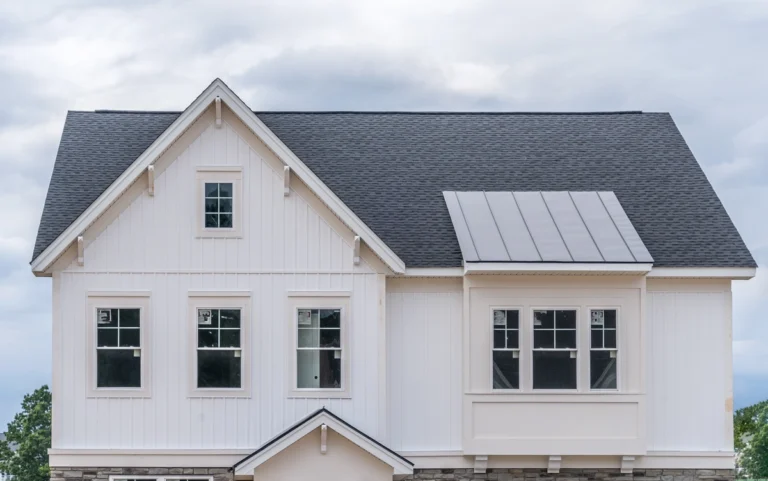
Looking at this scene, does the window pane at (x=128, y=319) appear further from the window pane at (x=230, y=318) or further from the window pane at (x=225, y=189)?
the window pane at (x=225, y=189)

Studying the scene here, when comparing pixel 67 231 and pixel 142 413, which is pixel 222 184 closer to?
pixel 67 231

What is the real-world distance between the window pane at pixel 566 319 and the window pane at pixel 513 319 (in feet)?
2.50

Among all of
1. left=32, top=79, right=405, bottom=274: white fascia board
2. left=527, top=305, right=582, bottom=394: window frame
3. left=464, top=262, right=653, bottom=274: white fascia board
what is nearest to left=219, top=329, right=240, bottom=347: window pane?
left=32, top=79, right=405, bottom=274: white fascia board

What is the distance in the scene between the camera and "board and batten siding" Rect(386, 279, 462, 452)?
1808 centimetres

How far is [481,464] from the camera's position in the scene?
17906mm

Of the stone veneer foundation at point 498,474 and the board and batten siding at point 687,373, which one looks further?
the board and batten siding at point 687,373

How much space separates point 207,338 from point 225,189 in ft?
9.31

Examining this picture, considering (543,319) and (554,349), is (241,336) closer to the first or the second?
(543,319)

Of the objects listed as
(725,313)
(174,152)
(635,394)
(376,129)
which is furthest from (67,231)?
(725,313)

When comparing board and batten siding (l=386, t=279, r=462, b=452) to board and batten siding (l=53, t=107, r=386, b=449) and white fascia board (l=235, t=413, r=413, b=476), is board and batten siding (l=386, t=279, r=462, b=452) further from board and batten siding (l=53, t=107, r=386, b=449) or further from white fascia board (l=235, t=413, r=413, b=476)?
white fascia board (l=235, t=413, r=413, b=476)

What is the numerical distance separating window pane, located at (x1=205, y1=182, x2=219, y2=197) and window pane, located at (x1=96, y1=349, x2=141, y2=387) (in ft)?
10.8

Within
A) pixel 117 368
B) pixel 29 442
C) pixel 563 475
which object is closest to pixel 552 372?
pixel 563 475

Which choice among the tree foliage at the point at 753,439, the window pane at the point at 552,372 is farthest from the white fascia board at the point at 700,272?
the tree foliage at the point at 753,439

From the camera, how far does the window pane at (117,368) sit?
691 inches
